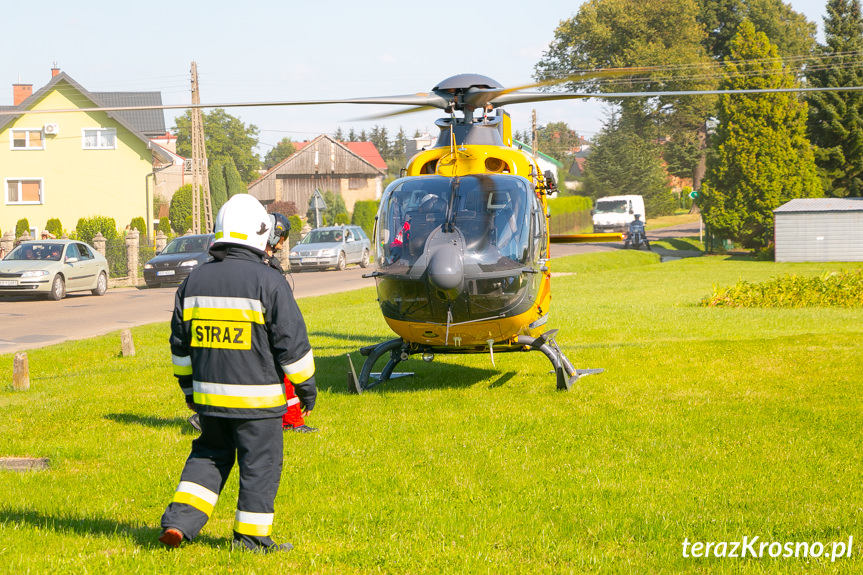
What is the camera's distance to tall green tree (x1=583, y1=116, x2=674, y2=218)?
70.6 m

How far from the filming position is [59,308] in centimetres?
2419

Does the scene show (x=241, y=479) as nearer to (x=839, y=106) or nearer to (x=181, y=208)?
(x=839, y=106)

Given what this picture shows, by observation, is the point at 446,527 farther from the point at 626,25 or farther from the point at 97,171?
the point at 626,25

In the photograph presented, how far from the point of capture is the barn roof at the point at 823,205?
40.5 meters

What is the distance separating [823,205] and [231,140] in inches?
3445

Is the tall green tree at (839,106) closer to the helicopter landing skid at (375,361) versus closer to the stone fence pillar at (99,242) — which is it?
the stone fence pillar at (99,242)

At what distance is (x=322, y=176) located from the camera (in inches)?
3334

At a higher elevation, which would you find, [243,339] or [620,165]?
[620,165]

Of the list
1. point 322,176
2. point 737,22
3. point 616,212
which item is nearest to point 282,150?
point 322,176

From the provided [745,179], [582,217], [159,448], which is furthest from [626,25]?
[159,448]

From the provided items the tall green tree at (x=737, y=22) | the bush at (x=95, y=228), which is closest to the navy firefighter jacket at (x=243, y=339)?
the bush at (x=95, y=228)

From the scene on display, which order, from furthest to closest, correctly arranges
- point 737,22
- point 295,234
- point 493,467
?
point 737,22
point 295,234
point 493,467

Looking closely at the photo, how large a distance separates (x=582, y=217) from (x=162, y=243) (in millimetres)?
45250

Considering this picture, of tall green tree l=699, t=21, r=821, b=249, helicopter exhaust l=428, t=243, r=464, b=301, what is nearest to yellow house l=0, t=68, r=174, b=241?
tall green tree l=699, t=21, r=821, b=249
